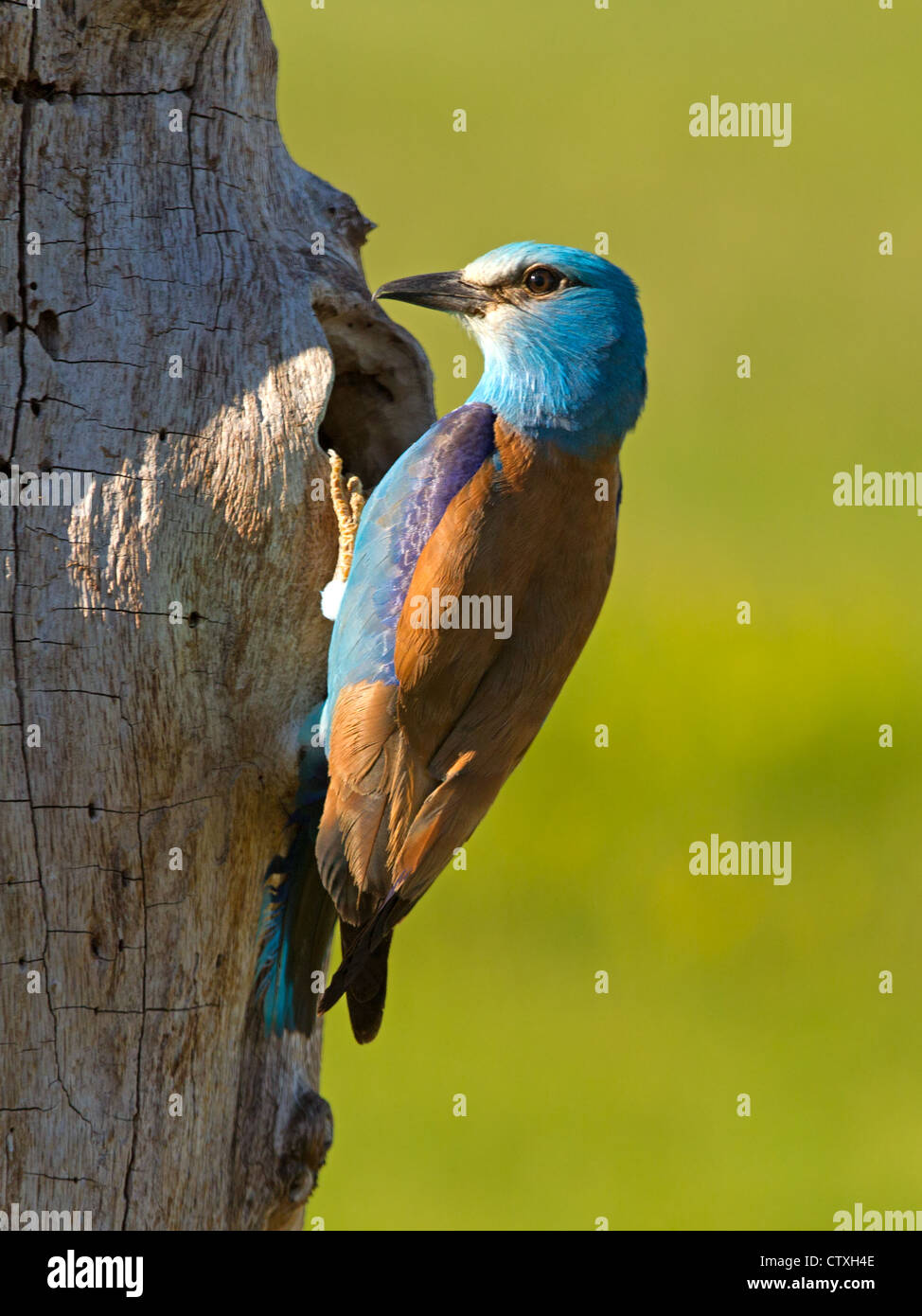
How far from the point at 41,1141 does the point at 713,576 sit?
10.3 m

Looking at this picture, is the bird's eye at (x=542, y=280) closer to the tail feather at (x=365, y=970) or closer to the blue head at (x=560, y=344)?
the blue head at (x=560, y=344)

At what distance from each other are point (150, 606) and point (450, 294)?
55.6 inches

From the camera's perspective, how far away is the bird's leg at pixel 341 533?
4.20m

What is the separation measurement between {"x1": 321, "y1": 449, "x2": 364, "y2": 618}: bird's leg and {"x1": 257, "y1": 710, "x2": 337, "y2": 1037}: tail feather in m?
0.37

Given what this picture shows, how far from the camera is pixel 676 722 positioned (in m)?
12.3

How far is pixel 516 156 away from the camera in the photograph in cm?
1566

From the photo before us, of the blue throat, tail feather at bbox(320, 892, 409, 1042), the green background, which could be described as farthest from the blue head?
the green background

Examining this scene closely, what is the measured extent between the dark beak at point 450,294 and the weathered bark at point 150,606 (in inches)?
17.1

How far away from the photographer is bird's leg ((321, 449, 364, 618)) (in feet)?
13.8
